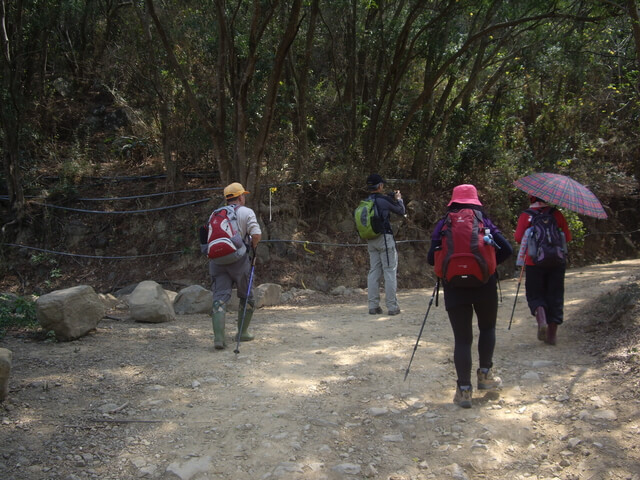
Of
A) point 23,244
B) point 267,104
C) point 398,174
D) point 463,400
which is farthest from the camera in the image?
point 398,174

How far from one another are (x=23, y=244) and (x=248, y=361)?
9.57 meters

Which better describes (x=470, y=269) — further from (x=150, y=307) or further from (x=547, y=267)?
(x=150, y=307)

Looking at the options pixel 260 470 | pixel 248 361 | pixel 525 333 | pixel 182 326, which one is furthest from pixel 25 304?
pixel 525 333

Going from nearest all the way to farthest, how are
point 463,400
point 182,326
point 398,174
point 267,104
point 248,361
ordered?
point 463,400
point 248,361
point 182,326
point 267,104
point 398,174

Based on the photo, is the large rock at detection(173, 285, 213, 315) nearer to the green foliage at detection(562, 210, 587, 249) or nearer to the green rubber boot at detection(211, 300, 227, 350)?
the green rubber boot at detection(211, 300, 227, 350)

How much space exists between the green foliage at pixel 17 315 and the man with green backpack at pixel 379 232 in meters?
4.13

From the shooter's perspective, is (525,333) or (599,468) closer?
(599,468)

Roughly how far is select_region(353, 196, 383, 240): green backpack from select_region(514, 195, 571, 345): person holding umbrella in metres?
2.02

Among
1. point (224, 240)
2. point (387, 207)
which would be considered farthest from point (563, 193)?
point (224, 240)

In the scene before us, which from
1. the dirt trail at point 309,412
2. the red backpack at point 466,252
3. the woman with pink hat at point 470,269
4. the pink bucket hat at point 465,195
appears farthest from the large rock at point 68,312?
the pink bucket hat at point 465,195

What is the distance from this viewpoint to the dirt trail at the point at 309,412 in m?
3.54

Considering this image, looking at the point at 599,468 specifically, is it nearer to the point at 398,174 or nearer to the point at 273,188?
the point at 273,188

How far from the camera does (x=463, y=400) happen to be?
436 cm

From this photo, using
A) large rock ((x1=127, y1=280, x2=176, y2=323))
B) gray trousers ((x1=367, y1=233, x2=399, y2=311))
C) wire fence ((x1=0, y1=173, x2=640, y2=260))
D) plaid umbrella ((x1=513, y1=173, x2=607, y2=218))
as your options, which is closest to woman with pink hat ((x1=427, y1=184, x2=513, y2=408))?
plaid umbrella ((x1=513, y1=173, x2=607, y2=218))
